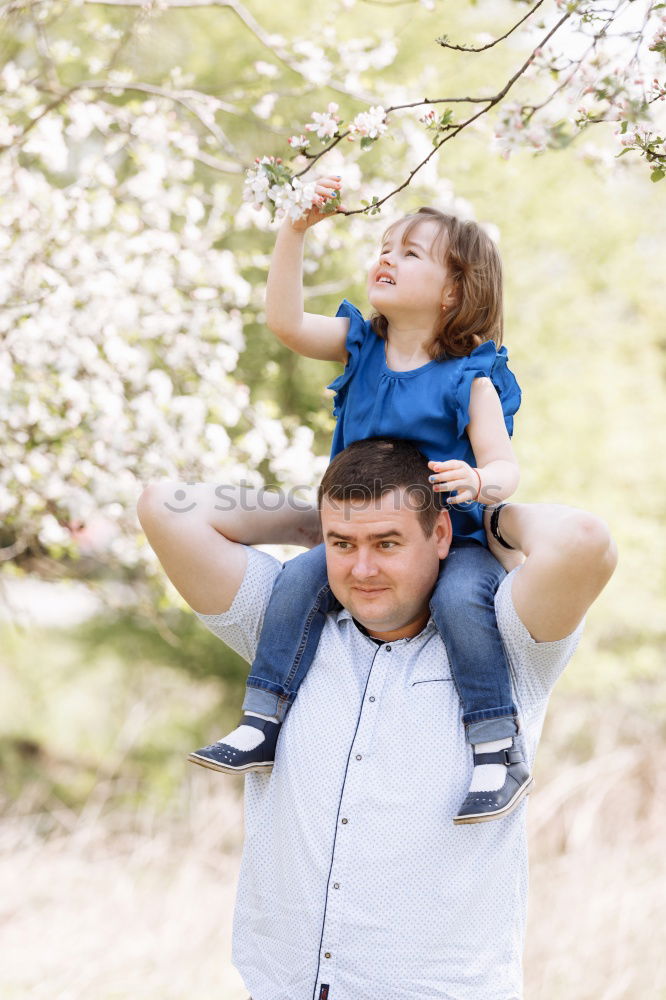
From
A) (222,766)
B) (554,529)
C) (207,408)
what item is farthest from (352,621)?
(207,408)

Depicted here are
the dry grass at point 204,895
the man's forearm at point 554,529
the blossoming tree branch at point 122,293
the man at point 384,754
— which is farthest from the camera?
the dry grass at point 204,895

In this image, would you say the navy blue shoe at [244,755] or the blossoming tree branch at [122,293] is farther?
the blossoming tree branch at [122,293]

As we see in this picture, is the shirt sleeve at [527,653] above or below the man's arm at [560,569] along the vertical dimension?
below

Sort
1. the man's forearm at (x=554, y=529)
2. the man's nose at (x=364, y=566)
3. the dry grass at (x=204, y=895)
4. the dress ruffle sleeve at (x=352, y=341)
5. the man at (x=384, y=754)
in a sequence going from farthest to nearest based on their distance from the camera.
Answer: the dry grass at (x=204, y=895) → the dress ruffle sleeve at (x=352, y=341) → the man's nose at (x=364, y=566) → the man at (x=384, y=754) → the man's forearm at (x=554, y=529)

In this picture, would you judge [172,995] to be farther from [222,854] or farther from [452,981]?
[452,981]

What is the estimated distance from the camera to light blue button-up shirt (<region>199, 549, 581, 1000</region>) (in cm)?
216

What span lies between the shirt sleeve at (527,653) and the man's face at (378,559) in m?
0.20

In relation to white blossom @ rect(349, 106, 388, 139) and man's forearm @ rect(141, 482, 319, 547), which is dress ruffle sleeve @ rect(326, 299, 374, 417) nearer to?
man's forearm @ rect(141, 482, 319, 547)

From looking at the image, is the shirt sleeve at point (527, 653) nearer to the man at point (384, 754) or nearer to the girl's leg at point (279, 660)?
the man at point (384, 754)

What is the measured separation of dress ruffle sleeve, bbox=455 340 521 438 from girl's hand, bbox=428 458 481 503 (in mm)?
255

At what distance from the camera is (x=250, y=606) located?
8.19 feet

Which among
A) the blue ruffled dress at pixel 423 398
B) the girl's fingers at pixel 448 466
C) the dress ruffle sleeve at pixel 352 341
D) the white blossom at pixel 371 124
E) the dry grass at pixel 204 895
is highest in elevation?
the white blossom at pixel 371 124

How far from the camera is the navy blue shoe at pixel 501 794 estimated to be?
2061mm

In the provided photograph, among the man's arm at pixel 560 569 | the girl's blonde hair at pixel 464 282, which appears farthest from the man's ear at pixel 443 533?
the girl's blonde hair at pixel 464 282
